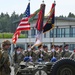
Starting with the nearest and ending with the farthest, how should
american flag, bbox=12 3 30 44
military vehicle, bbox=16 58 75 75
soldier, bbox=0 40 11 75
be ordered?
soldier, bbox=0 40 11 75 < military vehicle, bbox=16 58 75 75 < american flag, bbox=12 3 30 44

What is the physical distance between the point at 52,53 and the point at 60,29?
91.8 ft

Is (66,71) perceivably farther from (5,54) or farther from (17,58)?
(17,58)

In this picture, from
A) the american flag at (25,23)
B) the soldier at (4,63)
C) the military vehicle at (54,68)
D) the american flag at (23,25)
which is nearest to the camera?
the soldier at (4,63)

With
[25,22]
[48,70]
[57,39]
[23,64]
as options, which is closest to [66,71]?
[48,70]

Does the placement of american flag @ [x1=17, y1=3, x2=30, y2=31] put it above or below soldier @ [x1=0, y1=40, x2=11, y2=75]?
above

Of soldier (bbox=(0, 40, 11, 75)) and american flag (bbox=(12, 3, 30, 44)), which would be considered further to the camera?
american flag (bbox=(12, 3, 30, 44))

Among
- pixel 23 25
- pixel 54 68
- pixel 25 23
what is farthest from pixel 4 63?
pixel 25 23

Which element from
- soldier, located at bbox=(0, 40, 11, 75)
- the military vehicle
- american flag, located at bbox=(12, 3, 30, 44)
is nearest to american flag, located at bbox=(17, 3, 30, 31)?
american flag, located at bbox=(12, 3, 30, 44)

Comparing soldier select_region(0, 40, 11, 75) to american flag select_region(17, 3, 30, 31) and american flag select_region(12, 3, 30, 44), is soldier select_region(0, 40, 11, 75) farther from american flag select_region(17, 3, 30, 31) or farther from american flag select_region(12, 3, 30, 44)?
american flag select_region(17, 3, 30, 31)

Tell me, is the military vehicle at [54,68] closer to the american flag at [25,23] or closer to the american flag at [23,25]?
the american flag at [23,25]

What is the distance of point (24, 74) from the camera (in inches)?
526

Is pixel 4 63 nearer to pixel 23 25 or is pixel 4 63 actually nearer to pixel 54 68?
pixel 54 68

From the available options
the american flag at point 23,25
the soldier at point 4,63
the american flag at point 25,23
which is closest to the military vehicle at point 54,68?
the soldier at point 4,63

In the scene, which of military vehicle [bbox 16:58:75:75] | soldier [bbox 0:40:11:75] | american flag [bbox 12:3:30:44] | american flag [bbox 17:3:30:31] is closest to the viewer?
soldier [bbox 0:40:11:75]
